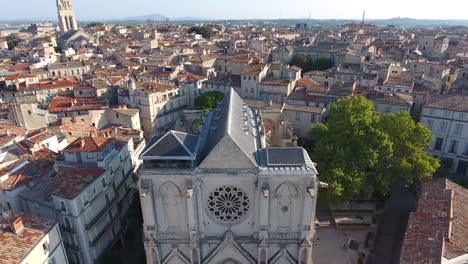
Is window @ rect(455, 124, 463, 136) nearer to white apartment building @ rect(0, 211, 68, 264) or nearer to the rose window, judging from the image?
the rose window

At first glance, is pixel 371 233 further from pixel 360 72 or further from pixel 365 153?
pixel 360 72

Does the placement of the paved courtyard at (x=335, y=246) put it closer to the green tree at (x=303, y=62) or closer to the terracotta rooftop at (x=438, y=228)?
the terracotta rooftop at (x=438, y=228)

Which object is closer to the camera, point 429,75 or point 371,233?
point 371,233

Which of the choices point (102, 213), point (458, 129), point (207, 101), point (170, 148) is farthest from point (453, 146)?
point (102, 213)

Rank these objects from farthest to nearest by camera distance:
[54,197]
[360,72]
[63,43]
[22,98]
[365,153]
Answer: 1. [63,43]
2. [360,72]
3. [22,98]
4. [365,153]
5. [54,197]

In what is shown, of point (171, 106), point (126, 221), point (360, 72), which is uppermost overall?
point (360, 72)

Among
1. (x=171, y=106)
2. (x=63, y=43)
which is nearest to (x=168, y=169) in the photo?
(x=171, y=106)

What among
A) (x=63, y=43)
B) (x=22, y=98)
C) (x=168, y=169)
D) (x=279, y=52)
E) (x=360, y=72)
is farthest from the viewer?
(x=63, y=43)
